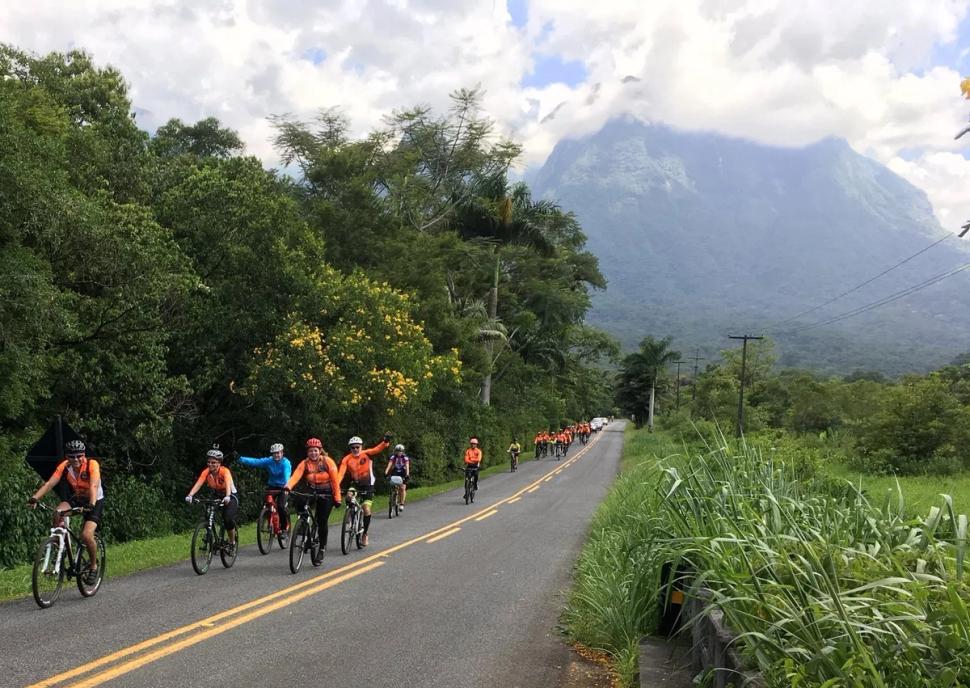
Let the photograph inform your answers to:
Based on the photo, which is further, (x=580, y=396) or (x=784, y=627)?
(x=580, y=396)

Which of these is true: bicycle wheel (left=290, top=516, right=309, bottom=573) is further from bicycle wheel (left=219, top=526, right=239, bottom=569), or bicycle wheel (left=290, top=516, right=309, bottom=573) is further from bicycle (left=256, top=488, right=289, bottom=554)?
bicycle (left=256, top=488, right=289, bottom=554)

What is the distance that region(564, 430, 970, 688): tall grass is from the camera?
3.46 m

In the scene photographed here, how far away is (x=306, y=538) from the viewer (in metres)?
10.8

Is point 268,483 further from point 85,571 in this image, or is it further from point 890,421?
point 890,421

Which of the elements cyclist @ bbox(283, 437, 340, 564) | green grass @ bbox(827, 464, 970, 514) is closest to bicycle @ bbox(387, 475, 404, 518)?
cyclist @ bbox(283, 437, 340, 564)

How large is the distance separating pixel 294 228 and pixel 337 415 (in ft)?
21.2

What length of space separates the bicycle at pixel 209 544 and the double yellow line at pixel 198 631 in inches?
59.7

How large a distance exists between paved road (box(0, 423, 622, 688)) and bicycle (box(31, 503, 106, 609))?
178 mm

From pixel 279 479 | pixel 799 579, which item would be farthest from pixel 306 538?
pixel 799 579

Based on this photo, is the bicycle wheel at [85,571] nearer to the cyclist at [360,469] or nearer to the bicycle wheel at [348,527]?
the bicycle wheel at [348,527]

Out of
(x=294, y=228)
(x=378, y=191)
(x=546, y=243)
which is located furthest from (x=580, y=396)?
(x=294, y=228)

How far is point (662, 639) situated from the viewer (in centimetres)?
668

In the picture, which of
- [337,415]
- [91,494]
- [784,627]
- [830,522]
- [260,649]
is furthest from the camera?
[337,415]

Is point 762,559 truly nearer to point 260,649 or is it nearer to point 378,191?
point 260,649
